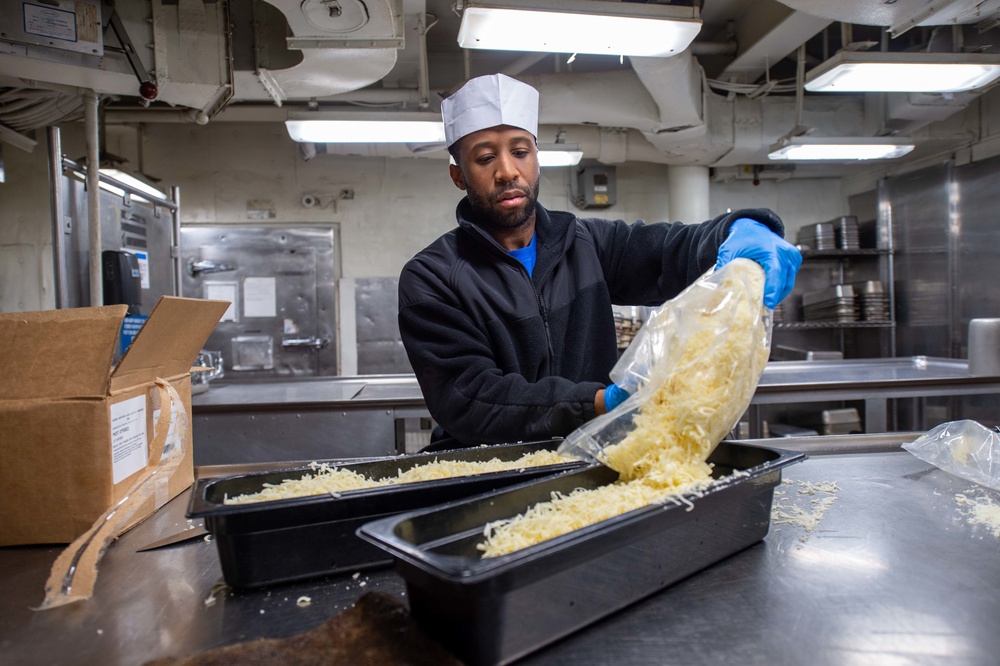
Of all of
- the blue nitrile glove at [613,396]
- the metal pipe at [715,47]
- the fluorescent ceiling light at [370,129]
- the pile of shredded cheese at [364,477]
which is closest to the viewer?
the pile of shredded cheese at [364,477]

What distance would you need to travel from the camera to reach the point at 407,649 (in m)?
0.65

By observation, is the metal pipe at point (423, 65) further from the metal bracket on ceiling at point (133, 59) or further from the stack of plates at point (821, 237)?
the stack of plates at point (821, 237)

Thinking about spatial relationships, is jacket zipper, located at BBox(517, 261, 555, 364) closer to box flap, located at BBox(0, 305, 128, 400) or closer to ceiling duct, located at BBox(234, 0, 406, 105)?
box flap, located at BBox(0, 305, 128, 400)

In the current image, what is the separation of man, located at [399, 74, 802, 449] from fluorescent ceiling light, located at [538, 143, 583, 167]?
2.55 m

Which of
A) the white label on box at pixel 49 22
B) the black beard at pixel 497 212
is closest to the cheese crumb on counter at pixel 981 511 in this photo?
the black beard at pixel 497 212

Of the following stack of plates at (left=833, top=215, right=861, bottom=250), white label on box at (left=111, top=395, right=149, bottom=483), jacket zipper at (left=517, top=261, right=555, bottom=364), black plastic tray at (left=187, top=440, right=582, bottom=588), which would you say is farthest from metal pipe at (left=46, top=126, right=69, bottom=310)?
stack of plates at (left=833, top=215, right=861, bottom=250)

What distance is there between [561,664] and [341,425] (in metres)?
2.43

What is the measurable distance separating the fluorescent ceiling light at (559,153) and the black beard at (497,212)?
8.65ft

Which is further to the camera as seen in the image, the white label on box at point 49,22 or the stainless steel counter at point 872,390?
the stainless steel counter at point 872,390

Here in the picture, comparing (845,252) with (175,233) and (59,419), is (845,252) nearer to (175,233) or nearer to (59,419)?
(175,233)

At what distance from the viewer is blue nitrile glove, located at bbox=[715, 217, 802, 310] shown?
1.11 metres

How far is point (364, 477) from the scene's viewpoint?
3.64ft

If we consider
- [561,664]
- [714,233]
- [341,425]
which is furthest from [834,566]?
[341,425]

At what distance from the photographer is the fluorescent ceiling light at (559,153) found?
4246 mm
